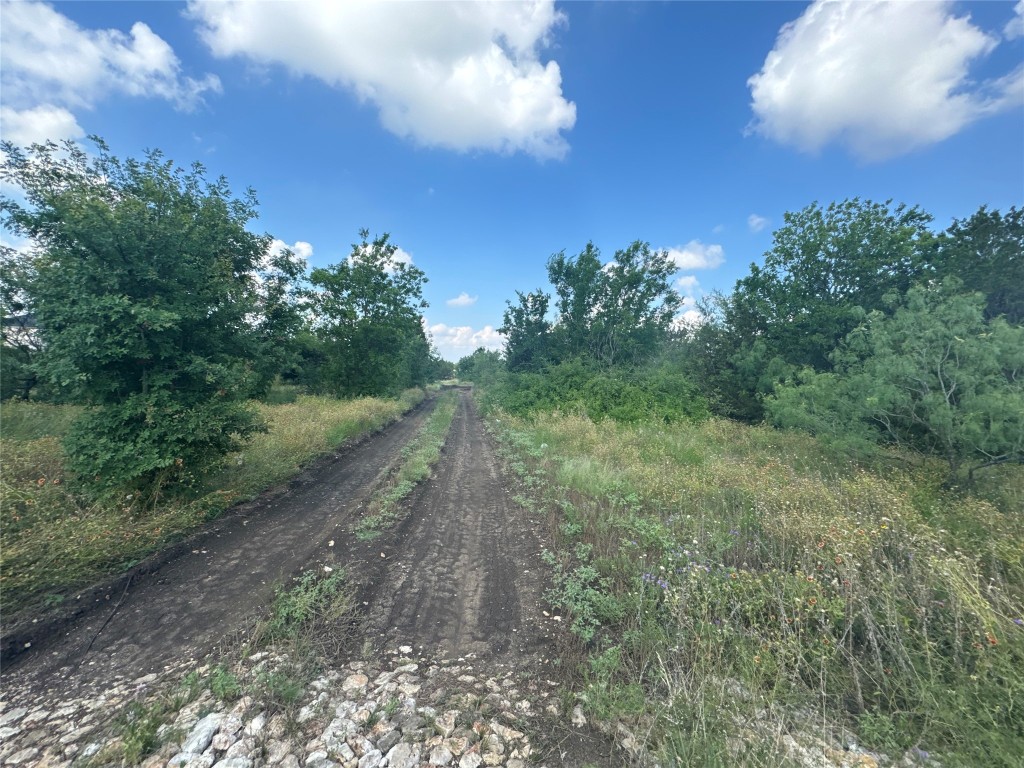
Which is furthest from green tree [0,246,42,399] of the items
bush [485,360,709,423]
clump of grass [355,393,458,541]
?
bush [485,360,709,423]

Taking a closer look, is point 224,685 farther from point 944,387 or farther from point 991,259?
point 991,259

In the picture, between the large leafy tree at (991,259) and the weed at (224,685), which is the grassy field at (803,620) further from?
the large leafy tree at (991,259)

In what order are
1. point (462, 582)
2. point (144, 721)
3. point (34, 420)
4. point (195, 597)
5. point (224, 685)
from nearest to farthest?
point (144, 721) → point (224, 685) → point (195, 597) → point (462, 582) → point (34, 420)

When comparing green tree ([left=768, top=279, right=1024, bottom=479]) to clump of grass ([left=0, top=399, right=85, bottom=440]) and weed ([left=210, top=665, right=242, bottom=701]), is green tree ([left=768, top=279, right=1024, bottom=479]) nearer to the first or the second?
weed ([left=210, top=665, right=242, bottom=701])

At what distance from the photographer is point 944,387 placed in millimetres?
6371

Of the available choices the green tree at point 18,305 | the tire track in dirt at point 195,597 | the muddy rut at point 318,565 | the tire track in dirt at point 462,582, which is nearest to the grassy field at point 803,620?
the tire track in dirt at point 462,582

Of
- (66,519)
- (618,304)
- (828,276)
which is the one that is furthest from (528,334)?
(66,519)

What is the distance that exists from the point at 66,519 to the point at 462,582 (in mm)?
5273

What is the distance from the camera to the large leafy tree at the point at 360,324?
23.2 m

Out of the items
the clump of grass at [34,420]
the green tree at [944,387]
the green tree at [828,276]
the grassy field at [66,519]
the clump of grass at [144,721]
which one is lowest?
the clump of grass at [144,721]

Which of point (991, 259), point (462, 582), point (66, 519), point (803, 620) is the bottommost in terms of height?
point (462, 582)

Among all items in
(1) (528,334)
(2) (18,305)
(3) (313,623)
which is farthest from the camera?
(1) (528,334)

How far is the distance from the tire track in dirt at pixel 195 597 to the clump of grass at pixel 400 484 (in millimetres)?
366

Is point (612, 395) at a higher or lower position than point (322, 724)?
higher
